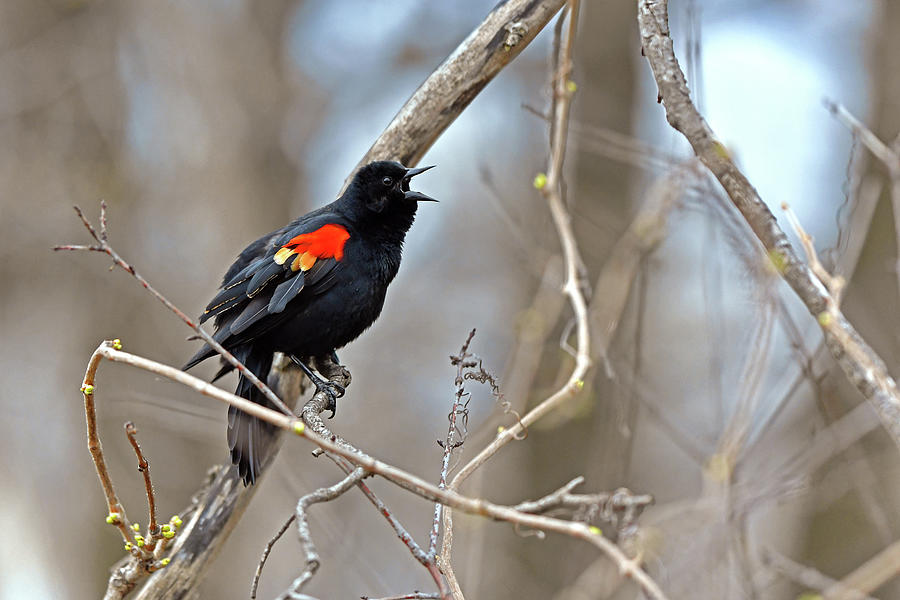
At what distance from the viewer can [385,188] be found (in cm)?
340

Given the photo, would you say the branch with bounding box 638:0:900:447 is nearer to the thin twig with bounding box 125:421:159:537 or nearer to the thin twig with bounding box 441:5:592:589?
the thin twig with bounding box 441:5:592:589

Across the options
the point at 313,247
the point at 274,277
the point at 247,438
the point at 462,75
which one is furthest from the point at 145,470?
the point at 462,75

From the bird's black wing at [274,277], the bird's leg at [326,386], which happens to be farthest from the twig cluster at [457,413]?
the bird's black wing at [274,277]

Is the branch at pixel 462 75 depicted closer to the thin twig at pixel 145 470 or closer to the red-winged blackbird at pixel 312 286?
the red-winged blackbird at pixel 312 286

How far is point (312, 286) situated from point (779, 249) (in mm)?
1968

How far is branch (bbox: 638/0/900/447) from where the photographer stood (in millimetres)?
1566

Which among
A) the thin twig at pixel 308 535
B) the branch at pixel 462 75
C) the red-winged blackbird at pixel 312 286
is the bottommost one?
the thin twig at pixel 308 535

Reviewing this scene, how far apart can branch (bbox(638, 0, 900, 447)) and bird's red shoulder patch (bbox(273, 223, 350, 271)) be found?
168cm

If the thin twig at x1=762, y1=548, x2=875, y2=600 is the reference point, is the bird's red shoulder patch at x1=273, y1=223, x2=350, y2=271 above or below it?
above

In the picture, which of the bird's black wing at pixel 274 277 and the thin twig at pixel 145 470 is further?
the bird's black wing at pixel 274 277

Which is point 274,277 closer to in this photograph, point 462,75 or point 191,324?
point 462,75

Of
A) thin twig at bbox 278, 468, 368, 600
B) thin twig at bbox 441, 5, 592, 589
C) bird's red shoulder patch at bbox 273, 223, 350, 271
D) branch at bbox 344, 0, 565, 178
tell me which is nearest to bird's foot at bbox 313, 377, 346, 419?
bird's red shoulder patch at bbox 273, 223, 350, 271

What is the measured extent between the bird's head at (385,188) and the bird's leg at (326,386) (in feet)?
2.36

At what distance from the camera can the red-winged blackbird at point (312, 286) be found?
9.96ft
